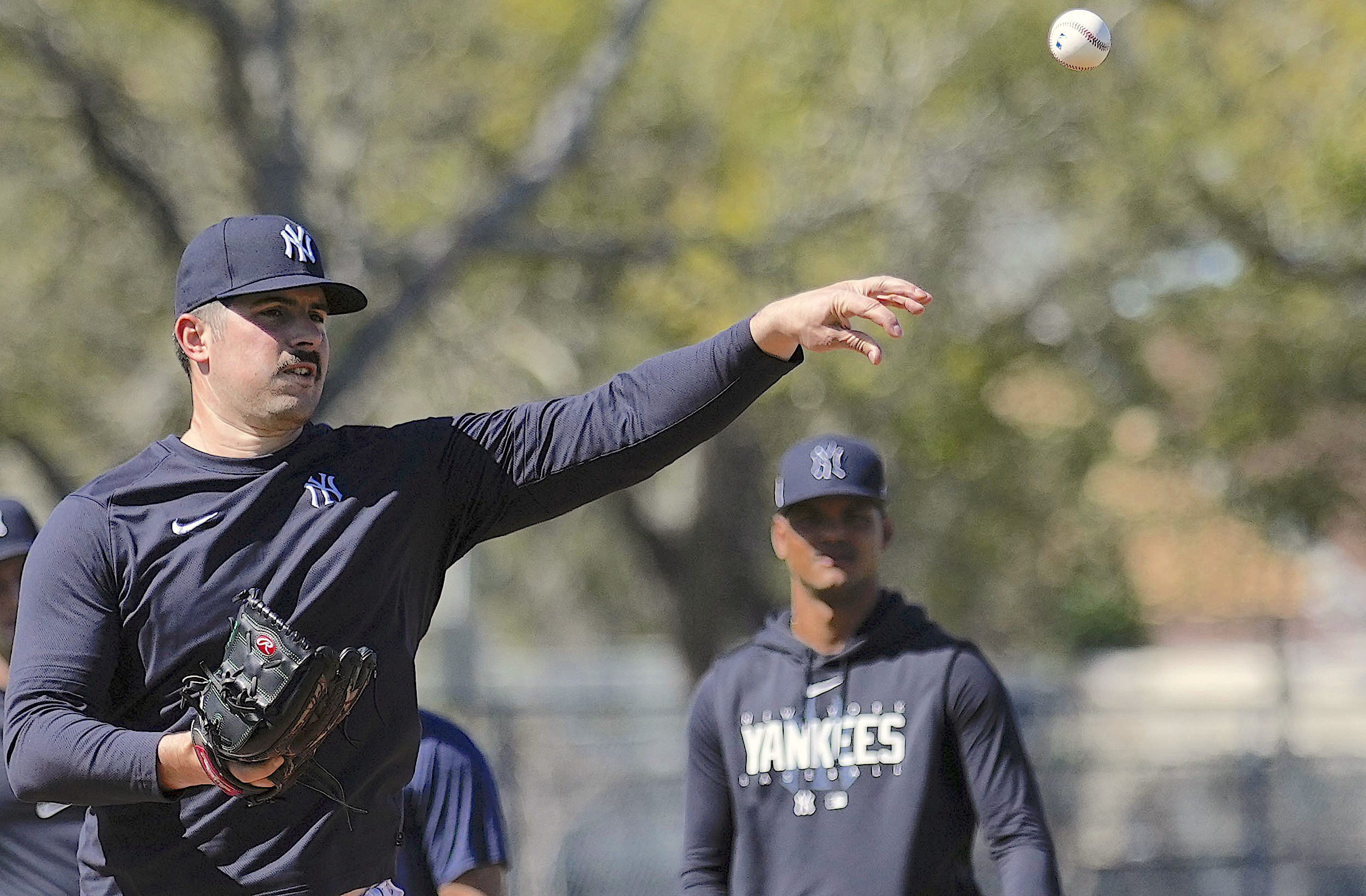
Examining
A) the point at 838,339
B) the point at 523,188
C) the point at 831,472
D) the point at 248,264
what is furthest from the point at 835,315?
the point at 523,188

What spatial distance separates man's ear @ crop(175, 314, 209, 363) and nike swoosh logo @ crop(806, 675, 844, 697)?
2.04 metres

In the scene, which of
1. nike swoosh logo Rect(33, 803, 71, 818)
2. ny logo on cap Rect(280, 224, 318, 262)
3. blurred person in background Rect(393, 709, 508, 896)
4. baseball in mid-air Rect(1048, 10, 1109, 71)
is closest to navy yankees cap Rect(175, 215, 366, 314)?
ny logo on cap Rect(280, 224, 318, 262)

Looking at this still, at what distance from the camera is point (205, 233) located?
3359mm

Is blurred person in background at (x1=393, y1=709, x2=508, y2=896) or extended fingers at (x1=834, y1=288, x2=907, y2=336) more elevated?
extended fingers at (x1=834, y1=288, x2=907, y2=336)

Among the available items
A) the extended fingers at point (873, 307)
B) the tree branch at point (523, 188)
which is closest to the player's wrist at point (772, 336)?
the extended fingers at point (873, 307)

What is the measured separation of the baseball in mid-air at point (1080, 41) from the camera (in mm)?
5859

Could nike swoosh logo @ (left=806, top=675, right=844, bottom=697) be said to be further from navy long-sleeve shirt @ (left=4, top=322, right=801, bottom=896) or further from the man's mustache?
the man's mustache

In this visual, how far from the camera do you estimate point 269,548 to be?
321 cm

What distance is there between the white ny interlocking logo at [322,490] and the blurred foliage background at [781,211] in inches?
332

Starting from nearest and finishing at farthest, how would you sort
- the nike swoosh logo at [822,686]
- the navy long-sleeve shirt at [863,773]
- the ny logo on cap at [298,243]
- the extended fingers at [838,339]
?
the extended fingers at [838,339] → the ny logo on cap at [298,243] → the navy long-sleeve shirt at [863,773] → the nike swoosh logo at [822,686]

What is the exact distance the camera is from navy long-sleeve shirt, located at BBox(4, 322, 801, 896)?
3.09m

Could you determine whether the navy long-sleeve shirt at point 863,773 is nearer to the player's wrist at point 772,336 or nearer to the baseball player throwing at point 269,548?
the baseball player throwing at point 269,548

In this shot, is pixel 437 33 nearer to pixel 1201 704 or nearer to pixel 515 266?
pixel 515 266

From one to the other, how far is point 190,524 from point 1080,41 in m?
3.79
